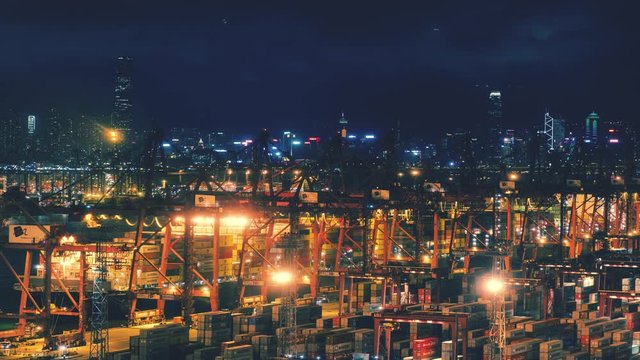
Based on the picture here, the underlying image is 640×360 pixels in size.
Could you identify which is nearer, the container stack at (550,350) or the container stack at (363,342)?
the container stack at (550,350)

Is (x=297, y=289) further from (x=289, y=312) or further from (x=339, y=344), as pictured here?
(x=289, y=312)

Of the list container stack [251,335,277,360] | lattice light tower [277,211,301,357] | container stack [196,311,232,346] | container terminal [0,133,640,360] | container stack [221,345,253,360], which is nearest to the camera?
container stack [221,345,253,360]

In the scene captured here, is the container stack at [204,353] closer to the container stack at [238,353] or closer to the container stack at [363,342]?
the container stack at [238,353]

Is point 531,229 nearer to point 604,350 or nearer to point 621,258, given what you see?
point 621,258

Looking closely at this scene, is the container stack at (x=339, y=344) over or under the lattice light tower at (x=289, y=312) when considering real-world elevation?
under

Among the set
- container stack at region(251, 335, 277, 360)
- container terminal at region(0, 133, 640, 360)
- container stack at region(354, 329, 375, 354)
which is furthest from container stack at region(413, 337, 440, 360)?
container stack at region(251, 335, 277, 360)

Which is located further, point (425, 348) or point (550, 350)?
point (425, 348)

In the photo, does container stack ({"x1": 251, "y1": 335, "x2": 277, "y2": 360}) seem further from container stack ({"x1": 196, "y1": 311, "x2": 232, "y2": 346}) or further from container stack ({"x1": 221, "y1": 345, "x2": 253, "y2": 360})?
container stack ({"x1": 196, "y1": 311, "x2": 232, "y2": 346})

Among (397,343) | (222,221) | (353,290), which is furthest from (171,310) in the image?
(397,343)

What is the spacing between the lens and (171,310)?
62.4m

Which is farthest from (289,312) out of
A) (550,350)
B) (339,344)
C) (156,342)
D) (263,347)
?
(550,350)

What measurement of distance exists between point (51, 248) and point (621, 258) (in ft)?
123

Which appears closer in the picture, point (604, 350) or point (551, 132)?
point (604, 350)

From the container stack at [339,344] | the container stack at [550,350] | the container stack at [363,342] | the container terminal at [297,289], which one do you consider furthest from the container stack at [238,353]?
the container stack at [550,350]
